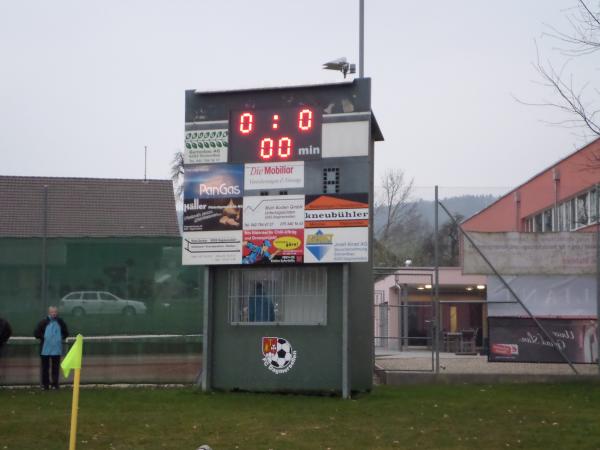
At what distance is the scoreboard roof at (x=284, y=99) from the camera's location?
15.9 m

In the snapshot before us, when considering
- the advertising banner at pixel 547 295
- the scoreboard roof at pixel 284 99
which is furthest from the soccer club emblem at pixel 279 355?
the advertising banner at pixel 547 295

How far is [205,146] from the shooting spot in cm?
1638

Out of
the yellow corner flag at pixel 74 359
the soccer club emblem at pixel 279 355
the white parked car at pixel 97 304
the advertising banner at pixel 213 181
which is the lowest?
the soccer club emblem at pixel 279 355

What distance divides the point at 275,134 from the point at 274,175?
73 cm

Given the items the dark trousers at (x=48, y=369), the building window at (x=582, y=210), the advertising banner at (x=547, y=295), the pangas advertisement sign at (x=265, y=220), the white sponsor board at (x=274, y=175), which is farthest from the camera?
the building window at (x=582, y=210)

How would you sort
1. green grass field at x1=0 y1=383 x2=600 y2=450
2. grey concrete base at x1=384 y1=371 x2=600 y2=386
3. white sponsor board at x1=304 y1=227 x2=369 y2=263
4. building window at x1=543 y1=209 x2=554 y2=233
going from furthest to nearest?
building window at x1=543 y1=209 x2=554 y2=233 < grey concrete base at x1=384 y1=371 x2=600 y2=386 < white sponsor board at x1=304 y1=227 x2=369 y2=263 < green grass field at x1=0 y1=383 x2=600 y2=450

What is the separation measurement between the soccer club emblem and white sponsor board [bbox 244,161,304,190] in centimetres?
272

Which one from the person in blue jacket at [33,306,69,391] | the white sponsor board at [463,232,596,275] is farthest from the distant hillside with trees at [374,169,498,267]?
the person in blue jacket at [33,306,69,391]

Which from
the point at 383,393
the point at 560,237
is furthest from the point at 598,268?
the point at 383,393

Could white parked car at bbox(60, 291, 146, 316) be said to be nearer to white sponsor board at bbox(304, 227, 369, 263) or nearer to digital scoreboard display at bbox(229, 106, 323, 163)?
digital scoreboard display at bbox(229, 106, 323, 163)

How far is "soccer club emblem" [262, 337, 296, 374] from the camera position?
16219mm

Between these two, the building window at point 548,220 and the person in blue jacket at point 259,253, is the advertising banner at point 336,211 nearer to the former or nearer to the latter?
the person in blue jacket at point 259,253

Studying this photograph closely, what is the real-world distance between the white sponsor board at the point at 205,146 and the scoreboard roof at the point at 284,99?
0.27 m

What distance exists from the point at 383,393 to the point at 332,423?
12.5 ft
